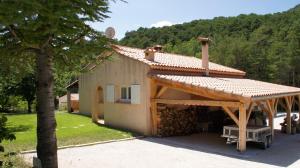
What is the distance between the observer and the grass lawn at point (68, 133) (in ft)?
42.1

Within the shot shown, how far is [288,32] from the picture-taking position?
39.0 meters

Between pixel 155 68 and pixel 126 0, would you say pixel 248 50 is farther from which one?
pixel 126 0

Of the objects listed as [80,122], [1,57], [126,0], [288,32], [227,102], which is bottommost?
[80,122]

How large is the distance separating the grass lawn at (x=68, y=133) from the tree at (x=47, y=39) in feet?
17.4

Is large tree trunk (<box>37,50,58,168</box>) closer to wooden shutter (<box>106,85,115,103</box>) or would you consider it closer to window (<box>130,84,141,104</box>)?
window (<box>130,84,141,104</box>)

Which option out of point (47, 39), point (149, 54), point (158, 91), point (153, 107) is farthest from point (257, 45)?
point (47, 39)

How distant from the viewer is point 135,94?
16016 mm

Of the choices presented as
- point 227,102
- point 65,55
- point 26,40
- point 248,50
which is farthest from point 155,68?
point 248,50

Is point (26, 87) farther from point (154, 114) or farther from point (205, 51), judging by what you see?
point (205, 51)

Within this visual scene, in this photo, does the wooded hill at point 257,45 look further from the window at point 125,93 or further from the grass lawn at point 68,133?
the grass lawn at point 68,133

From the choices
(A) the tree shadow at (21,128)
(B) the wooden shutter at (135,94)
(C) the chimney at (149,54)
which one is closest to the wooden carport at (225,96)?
(B) the wooden shutter at (135,94)

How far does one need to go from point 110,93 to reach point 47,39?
37.5 ft

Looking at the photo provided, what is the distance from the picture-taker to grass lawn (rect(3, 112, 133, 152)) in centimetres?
1284

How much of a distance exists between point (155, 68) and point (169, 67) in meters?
0.82
